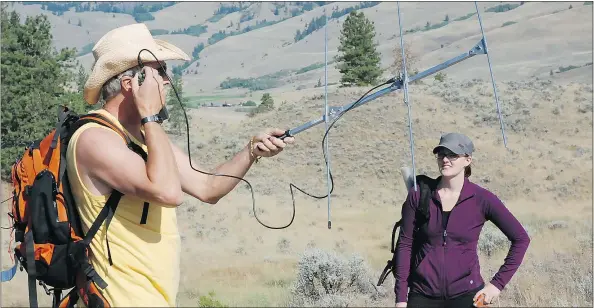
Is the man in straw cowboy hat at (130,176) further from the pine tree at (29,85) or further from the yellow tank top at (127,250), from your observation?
the pine tree at (29,85)

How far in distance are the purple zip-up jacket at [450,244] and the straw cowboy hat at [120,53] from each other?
6.54ft

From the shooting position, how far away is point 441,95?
45812mm

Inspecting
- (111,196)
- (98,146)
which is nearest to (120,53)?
(98,146)

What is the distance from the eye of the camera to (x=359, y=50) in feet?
157

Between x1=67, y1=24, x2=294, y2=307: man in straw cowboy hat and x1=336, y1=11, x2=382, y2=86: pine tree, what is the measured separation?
45.4m

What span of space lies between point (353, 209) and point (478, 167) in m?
7.75

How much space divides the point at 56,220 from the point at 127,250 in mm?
247

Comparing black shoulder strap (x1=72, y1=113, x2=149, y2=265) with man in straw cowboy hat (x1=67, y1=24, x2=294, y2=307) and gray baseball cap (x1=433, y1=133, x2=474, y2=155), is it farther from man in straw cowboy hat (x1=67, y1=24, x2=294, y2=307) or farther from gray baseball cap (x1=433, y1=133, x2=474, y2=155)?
gray baseball cap (x1=433, y1=133, x2=474, y2=155)

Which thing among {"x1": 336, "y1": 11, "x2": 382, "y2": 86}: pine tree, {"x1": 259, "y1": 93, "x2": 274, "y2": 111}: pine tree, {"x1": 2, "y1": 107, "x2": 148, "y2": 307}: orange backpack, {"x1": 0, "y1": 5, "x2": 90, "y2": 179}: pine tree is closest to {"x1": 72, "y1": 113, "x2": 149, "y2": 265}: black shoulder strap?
{"x1": 2, "y1": 107, "x2": 148, "y2": 307}: orange backpack

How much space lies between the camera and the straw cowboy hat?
2648mm

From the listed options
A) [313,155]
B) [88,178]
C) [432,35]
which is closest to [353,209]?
[313,155]

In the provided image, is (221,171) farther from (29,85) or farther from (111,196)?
(29,85)

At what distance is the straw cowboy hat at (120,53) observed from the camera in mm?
2648

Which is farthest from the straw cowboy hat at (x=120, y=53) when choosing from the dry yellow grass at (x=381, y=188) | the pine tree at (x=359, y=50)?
the pine tree at (x=359, y=50)
